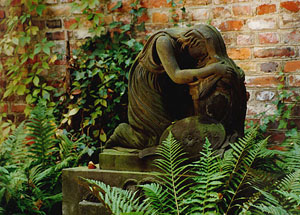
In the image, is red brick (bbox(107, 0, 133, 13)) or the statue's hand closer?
the statue's hand

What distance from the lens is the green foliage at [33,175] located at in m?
2.59

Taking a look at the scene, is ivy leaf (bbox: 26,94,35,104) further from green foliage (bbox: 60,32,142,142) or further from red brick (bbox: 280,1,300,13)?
red brick (bbox: 280,1,300,13)

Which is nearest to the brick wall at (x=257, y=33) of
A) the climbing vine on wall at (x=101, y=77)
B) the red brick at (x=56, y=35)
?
the climbing vine on wall at (x=101, y=77)

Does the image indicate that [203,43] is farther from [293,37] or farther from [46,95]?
[46,95]

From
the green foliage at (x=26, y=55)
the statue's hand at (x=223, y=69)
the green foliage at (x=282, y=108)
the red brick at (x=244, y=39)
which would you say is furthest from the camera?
the green foliage at (x=26, y=55)

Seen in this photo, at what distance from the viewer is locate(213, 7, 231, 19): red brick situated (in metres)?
3.73

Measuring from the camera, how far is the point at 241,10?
12.1 ft

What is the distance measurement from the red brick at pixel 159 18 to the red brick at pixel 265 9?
0.89m

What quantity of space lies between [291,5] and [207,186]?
7.62ft

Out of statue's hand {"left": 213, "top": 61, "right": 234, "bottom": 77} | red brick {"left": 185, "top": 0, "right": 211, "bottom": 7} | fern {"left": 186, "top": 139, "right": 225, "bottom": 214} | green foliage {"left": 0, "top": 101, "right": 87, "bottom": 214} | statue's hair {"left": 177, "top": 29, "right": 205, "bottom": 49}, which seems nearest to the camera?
fern {"left": 186, "top": 139, "right": 225, "bottom": 214}

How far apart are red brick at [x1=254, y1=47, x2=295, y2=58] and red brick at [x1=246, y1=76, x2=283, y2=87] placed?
0.21 meters

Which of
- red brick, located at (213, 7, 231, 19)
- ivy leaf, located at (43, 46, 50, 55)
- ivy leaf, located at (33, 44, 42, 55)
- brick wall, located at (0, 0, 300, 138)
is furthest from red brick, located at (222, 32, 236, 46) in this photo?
ivy leaf, located at (33, 44, 42, 55)

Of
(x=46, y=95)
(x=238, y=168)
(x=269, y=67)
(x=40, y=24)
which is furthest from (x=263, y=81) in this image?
(x=40, y=24)

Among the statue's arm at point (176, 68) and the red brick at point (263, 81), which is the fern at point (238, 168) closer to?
the statue's arm at point (176, 68)
